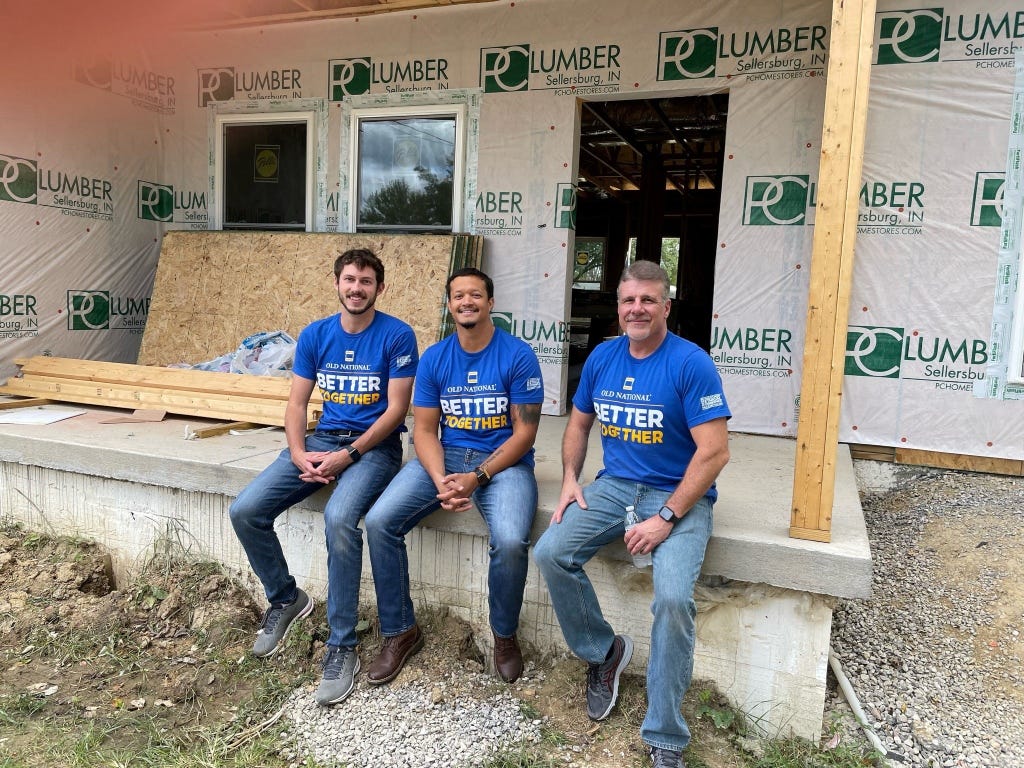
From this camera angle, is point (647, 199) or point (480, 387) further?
point (647, 199)

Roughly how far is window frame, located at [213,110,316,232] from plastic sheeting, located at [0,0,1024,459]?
0.11m

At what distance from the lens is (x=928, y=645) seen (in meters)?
3.53

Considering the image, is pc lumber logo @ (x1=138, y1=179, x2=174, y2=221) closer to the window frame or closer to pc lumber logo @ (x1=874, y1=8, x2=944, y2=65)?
the window frame

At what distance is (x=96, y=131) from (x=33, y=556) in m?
4.28

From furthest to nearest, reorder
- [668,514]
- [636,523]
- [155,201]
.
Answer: [155,201]
[636,523]
[668,514]

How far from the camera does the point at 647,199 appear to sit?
12711 mm

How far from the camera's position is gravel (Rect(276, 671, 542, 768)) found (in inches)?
107

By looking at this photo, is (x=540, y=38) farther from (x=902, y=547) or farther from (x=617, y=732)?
(x=617, y=732)

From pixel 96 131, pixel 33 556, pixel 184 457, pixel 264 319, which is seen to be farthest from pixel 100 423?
pixel 96 131

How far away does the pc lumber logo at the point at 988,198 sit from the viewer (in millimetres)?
4906

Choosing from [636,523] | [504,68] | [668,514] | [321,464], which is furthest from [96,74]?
[668,514]

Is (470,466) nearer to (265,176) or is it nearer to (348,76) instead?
(348,76)

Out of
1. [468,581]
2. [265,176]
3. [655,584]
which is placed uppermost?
[265,176]

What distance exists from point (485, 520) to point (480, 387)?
1.84ft
